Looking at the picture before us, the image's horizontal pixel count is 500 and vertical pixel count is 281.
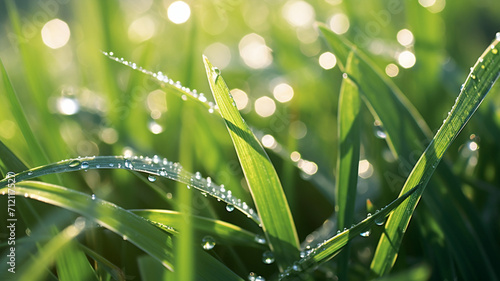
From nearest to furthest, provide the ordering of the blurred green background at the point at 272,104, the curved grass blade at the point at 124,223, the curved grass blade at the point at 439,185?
1. the curved grass blade at the point at 124,223
2. the curved grass blade at the point at 439,185
3. the blurred green background at the point at 272,104

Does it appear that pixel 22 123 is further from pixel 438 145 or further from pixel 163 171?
pixel 438 145

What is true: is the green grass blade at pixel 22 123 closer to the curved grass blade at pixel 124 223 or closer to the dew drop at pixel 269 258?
the curved grass blade at pixel 124 223

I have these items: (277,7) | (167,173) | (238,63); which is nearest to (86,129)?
(238,63)

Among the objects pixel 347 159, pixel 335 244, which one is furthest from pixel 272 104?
pixel 335 244

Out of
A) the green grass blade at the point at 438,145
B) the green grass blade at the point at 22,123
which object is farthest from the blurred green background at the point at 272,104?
the green grass blade at the point at 438,145

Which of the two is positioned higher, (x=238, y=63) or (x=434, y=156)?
(x=238, y=63)

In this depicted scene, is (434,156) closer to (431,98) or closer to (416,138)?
(416,138)
